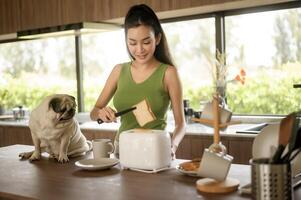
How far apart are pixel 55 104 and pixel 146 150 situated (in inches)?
18.7

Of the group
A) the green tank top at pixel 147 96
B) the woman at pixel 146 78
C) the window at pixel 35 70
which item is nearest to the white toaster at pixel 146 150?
the woman at pixel 146 78

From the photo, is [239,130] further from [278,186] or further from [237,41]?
[278,186]

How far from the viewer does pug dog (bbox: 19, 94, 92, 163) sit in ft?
5.47

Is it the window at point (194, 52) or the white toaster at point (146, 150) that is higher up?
the window at point (194, 52)

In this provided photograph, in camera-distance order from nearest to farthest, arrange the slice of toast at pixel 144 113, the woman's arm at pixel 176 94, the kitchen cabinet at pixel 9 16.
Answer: the slice of toast at pixel 144 113 → the woman's arm at pixel 176 94 → the kitchen cabinet at pixel 9 16

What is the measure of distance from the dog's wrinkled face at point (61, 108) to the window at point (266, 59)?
1907 millimetres

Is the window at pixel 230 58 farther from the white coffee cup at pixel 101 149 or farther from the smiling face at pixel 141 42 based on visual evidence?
the white coffee cup at pixel 101 149

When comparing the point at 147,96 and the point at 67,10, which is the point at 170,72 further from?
the point at 67,10

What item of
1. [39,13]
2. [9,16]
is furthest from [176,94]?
[9,16]

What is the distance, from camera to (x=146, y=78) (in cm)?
189

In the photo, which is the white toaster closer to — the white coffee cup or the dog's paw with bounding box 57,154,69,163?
the white coffee cup

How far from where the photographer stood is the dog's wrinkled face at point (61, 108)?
5.44 ft

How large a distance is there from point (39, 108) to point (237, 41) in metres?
2.01

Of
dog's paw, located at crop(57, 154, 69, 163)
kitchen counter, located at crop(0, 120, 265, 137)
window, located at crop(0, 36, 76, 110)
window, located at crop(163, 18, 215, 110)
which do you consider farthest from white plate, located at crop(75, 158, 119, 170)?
window, located at crop(0, 36, 76, 110)
